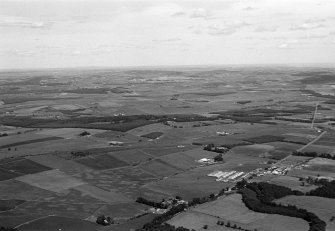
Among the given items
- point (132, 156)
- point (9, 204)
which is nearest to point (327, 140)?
point (132, 156)

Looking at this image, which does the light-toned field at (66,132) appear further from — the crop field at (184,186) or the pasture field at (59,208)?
the pasture field at (59,208)

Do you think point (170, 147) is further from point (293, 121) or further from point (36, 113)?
point (36, 113)

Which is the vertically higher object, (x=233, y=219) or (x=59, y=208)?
(x=233, y=219)

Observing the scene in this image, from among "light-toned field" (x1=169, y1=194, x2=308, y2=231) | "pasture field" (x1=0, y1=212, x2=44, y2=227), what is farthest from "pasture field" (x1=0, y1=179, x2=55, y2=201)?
"light-toned field" (x1=169, y1=194, x2=308, y2=231)

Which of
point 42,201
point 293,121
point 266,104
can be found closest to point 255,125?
point 293,121

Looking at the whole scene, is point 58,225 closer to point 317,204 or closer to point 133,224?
point 133,224
